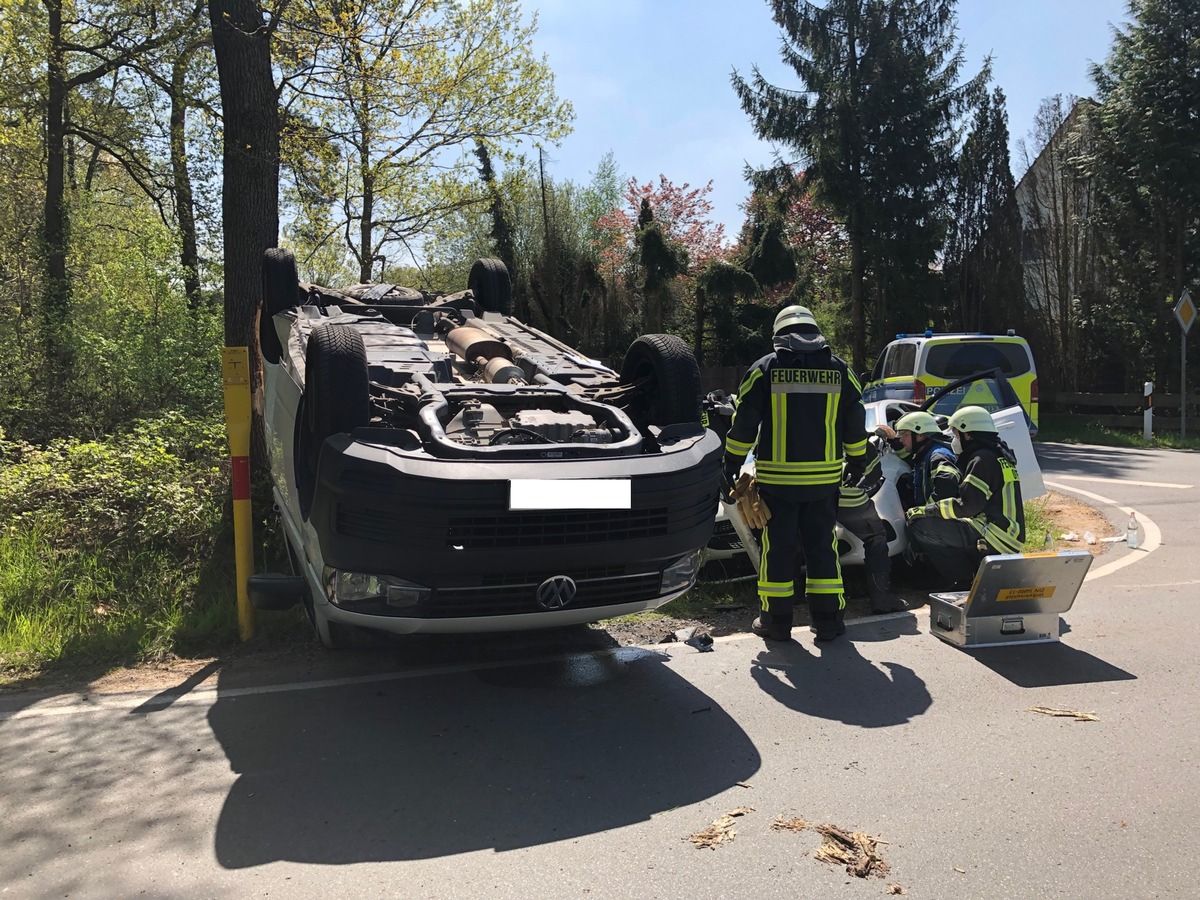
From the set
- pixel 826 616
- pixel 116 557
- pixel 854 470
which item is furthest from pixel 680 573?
pixel 116 557

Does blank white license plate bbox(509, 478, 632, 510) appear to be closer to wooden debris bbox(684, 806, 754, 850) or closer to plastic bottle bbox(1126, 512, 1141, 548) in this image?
wooden debris bbox(684, 806, 754, 850)

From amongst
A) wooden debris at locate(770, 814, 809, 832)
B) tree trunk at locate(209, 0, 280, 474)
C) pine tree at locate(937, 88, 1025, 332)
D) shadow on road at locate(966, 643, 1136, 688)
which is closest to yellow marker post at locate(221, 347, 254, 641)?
tree trunk at locate(209, 0, 280, 474)

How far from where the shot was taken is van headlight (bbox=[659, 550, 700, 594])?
12.7ft

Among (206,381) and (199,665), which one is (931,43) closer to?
(206,381)

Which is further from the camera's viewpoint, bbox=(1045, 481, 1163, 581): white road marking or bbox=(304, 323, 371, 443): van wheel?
bbox=(1045, 481, 1163, 581): white road marking

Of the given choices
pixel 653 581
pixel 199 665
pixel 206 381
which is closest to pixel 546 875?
pixel 653 581

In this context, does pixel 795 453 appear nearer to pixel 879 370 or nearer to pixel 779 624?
pixel 779 624

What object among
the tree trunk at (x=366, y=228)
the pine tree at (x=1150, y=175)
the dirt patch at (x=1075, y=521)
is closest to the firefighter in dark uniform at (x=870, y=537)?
the dirt patch at (x=1075, y=521)

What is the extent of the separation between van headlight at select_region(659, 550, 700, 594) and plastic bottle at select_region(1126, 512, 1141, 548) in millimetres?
5379

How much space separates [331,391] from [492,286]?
376cm

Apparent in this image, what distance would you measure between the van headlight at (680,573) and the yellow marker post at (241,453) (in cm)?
247

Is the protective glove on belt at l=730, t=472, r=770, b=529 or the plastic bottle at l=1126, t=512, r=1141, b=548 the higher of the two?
the protective glove on belt at l=730, t=472, r=770, b=529

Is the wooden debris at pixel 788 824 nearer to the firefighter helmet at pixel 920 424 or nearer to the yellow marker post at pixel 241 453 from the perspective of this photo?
the yellow marker post at pixel 241 453

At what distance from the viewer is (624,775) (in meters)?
3.38
